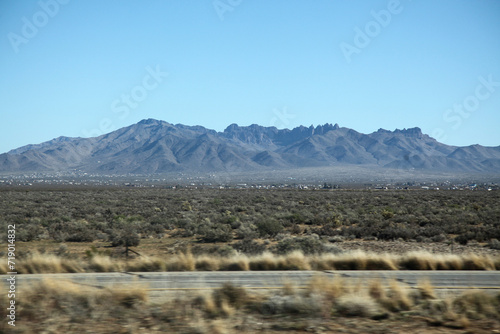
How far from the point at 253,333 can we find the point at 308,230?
21064mm

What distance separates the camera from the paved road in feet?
33.4

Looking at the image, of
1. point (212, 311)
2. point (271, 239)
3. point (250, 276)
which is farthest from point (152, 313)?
point (271, 239)

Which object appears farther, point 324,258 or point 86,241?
point 86,241

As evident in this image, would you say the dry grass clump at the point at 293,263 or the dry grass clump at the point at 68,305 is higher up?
the dry grass clump at the point at 68,305

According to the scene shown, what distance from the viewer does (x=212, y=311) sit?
7.60 meters

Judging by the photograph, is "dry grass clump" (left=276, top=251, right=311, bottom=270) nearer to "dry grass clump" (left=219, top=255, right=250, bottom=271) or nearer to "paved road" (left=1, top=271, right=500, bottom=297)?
"paved road" (left=1, top=271, right=500, bottom=297)

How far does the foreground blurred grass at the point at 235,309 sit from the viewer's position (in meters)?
7.03

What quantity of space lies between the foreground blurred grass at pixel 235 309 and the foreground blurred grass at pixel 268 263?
416 centimetres

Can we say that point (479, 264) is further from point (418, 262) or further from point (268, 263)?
point (268, 263)

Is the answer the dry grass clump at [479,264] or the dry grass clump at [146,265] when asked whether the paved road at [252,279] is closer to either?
the dry grass clump at [146,265]

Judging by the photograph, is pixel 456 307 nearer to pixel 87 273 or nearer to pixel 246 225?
pixel 87 273

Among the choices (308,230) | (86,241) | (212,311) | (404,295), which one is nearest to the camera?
(212,311)

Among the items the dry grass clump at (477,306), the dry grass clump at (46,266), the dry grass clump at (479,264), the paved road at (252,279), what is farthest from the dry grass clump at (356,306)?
the dry grass clump at (46,266)

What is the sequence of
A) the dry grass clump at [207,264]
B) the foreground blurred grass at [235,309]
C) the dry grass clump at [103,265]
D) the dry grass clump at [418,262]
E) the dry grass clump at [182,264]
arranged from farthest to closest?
the dry grass clump at [418,262]
the dry grass clump at [207,264]
the dry grass clump at [182,264]
the dry grass clump at [103,265]
the foreground blurred grass at [235,309]
